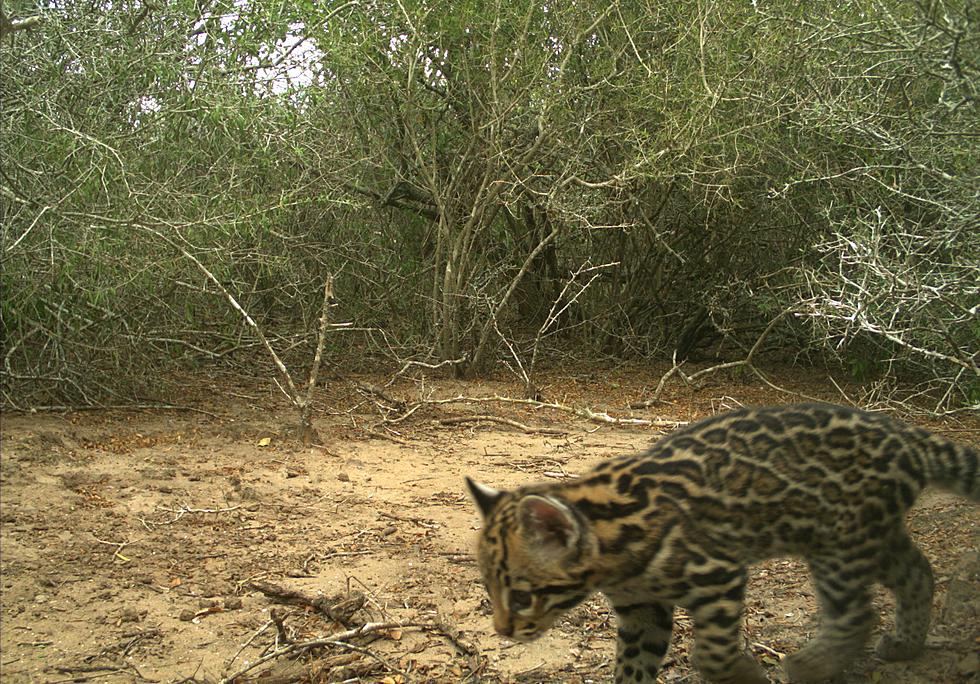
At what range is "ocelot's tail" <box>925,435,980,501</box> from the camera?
4.66 metres

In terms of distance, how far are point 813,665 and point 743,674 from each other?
17.6 inches

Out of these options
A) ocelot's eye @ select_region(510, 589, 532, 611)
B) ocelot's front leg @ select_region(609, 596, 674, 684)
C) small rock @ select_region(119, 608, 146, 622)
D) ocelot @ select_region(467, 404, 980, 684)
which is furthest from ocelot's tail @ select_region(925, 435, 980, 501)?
small rock @ select_region(119, 608, 146, 622)

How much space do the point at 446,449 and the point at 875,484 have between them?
17.5 ft

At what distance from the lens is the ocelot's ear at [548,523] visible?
4.05m

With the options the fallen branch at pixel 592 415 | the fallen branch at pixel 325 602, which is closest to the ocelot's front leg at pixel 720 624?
the fallen branch at pixel 325 602

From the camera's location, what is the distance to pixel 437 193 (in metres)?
12.5

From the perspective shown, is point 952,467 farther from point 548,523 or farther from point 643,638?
point 548,523

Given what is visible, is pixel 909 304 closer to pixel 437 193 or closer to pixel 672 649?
pixel 672 649

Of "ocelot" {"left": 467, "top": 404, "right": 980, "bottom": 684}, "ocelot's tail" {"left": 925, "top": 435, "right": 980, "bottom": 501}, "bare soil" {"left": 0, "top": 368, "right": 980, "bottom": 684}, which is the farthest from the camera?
"bare soil" {"left": 0, "top": 368, "right": 980, "bottom": 684}

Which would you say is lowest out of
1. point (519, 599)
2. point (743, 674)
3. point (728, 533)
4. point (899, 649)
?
point (899, 649)

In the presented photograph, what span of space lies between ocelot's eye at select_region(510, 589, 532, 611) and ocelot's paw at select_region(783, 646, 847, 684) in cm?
130

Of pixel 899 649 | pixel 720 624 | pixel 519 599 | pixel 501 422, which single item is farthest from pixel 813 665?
pixel 501 422

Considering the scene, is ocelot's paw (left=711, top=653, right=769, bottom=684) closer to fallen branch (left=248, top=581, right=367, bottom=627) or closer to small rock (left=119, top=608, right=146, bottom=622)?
fallen branch (left=248, top=581, right=367, bottom=627)

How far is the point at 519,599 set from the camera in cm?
421
